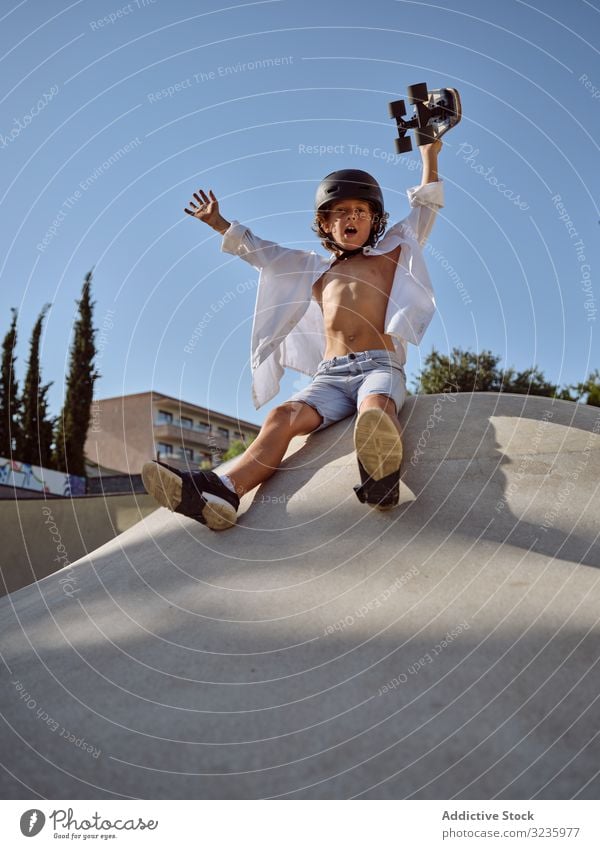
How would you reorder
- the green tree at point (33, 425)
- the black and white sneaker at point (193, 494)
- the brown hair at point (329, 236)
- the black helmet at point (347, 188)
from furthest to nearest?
the green tree at point (33, 425) → the brown hair at point (329, 236) → the black helmet at point (347, 188) → the black and white sneaker at point (193, 494)

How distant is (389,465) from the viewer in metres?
3.56

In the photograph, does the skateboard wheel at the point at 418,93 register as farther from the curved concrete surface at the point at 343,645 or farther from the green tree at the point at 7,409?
the green tree at the point at 7,409

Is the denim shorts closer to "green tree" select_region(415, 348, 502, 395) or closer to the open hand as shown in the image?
the open hand

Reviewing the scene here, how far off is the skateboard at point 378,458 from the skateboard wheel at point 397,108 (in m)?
2.70

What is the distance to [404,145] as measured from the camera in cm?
494

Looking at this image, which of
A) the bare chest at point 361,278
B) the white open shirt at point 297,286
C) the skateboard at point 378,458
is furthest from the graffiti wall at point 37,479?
the skateboard at point 378,458

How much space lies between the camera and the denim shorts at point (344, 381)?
4590 mm

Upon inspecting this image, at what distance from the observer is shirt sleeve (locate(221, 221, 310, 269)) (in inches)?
194

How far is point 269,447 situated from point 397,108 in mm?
2762

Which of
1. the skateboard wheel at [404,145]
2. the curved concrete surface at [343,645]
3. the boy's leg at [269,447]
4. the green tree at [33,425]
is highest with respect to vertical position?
the green tree at [33,425]

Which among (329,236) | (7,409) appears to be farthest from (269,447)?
(7,409)

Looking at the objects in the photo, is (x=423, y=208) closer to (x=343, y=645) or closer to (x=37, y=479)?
(x=343, y=645)

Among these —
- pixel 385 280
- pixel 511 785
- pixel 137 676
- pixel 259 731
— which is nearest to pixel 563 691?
pixel 511 785
